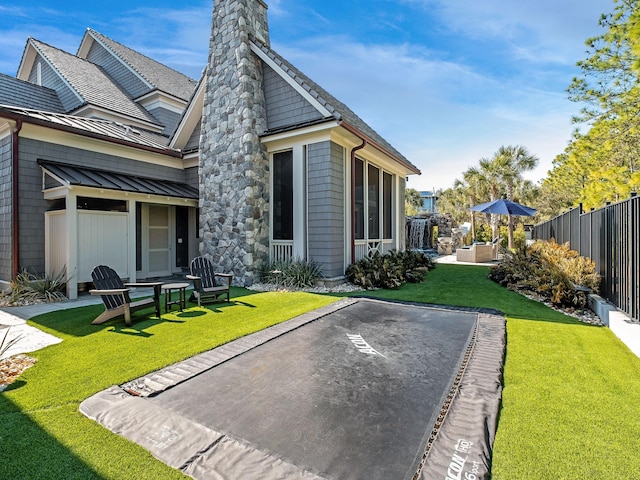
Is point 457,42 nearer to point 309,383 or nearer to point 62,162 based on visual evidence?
point 309,383

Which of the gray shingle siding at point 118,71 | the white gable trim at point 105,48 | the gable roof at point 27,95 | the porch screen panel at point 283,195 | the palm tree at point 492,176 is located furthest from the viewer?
the palm tree at point 492,176

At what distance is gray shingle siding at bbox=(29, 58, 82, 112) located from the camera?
13.4m

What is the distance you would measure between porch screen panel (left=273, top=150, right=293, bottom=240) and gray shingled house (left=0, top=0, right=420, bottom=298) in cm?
4

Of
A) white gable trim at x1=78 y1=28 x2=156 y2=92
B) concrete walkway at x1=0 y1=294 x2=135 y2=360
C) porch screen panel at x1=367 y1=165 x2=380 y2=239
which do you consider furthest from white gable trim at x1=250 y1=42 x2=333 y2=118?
white gable trim at x1=78 y1=28 x2=156 y2=92

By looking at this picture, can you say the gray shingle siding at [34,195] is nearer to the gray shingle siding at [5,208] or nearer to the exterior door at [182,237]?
the gray shingle siding at [5,208]

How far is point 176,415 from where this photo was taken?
269 centimetres

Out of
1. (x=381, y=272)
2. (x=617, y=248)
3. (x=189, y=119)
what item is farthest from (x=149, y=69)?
(x=617, y=248)

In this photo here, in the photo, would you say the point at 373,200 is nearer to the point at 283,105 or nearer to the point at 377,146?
the point at 377,146

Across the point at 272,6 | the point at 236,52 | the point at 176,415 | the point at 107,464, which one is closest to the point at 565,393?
the point at 176,415

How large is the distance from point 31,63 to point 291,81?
15253mm

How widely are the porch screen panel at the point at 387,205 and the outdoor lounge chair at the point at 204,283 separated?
256 inches

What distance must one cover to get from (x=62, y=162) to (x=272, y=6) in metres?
7.68

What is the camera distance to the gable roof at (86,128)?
758 cm

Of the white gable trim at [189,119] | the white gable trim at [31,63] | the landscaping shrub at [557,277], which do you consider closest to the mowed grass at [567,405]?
the landscaping shrub at [557,277]
